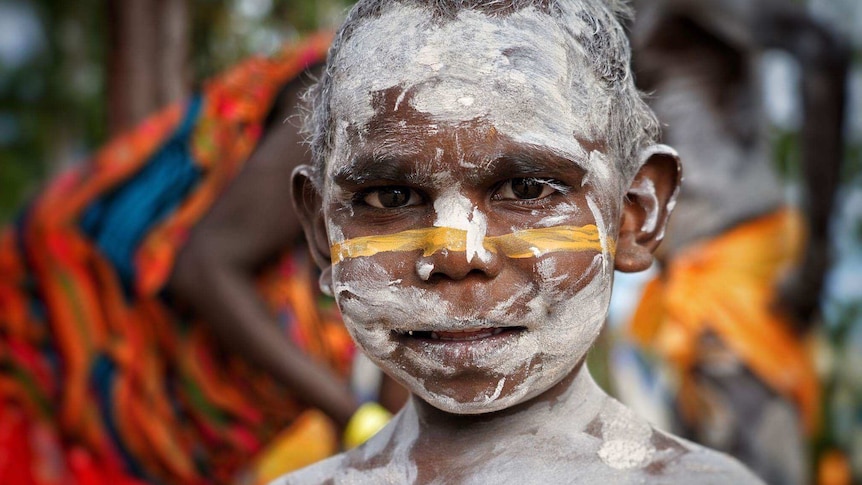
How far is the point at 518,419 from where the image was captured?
5.41 feet

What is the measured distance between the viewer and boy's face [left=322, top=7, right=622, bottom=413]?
4.85 feet

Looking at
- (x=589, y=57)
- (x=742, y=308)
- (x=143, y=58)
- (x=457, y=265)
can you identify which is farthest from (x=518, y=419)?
(x=143, y=58)

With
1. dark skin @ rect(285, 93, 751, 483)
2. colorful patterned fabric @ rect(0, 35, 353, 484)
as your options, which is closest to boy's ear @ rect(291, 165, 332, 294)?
dark skin @ rect(285, 93, 751, 483)

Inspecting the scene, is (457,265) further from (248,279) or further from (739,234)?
(739,234)

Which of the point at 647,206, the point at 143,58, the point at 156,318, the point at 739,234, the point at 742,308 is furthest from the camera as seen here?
the point at 143,58

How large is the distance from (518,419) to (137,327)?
1.93 metres

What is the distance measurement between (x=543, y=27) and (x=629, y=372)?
3.09 meters

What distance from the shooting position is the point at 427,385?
155cm

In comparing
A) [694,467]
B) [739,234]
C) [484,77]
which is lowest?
[739,234]

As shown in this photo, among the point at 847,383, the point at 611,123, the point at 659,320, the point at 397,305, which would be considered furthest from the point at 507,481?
the point at 847,383

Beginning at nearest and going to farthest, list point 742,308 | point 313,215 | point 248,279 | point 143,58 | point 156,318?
1. point 313,215
2. point 248,279
3. point 156,318
4. point 742,308
5. point 143,58

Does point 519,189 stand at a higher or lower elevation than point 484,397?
higher

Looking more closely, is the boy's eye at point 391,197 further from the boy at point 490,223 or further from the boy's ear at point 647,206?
the boy's ear at point 647,206

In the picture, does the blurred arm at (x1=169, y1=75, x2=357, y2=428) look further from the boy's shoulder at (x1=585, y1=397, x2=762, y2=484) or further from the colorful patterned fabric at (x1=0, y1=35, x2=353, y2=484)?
the boy's shoulder at (x1=585, y1=397, x2=762, y2=484)
